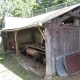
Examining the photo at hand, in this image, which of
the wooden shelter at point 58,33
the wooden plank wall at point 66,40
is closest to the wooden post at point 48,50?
the wooden shelter at point 58,33

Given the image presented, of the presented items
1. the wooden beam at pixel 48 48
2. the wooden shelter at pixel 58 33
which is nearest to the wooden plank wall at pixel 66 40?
the wooden shelter at pixel 58 33

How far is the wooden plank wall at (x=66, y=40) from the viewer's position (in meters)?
5.61

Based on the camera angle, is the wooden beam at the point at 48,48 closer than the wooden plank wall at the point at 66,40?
Yes

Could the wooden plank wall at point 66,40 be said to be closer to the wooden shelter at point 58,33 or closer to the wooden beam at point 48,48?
the wooden shelter at point 58,33

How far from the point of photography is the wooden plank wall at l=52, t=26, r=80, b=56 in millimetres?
5614

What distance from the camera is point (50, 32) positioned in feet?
17.5

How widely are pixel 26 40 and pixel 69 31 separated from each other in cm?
610

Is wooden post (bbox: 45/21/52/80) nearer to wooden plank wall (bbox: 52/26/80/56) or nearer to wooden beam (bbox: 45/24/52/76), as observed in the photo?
wooden beam (bbox: 45/24/52/76)

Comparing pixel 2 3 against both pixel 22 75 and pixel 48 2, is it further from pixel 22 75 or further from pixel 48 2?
pixel 48 2

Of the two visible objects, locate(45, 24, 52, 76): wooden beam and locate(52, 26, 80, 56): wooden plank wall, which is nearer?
locate(45, 24, 52, 76): wooden beam

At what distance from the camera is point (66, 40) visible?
5941 mm

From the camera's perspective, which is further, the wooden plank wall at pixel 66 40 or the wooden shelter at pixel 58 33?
the wooden plank wall at pixel 66 40

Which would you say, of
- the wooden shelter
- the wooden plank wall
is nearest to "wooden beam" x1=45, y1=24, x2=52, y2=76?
the wooden shelter

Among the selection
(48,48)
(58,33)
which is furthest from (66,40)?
(48,48)
